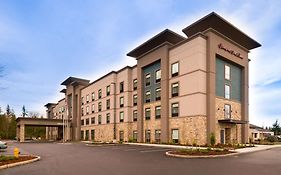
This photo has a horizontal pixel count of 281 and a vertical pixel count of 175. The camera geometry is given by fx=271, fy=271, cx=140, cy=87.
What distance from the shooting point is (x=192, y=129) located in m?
35.4

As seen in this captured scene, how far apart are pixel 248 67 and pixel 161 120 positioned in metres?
16.8

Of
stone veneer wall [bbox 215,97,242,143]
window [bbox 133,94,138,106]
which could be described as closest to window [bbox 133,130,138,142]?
window [bbox 133,94,138,106]

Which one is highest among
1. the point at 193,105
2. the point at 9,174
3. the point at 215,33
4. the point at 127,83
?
the point at 215,33

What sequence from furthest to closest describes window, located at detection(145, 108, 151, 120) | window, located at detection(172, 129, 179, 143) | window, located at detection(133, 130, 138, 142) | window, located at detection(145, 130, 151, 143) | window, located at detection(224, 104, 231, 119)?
window, located at detection(133, 130, 138, 142), window, located at detection(145, 108, 151, 120), window, located at detection(145, 130, 151, 143), window, located at detection(224, 104, 231, 119), window, located at detection(172, 129, 179, 143)

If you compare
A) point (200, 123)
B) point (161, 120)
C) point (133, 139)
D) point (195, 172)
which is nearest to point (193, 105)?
point (200, 123)

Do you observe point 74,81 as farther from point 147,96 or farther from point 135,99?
point 147,96

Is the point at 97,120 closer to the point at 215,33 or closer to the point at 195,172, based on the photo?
the point at 215,33

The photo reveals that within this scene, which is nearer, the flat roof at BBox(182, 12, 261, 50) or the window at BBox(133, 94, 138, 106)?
the flat roof at BBox(182, 12, 261, 50)

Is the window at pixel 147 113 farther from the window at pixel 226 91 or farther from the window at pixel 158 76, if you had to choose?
the window at pixel 226 91

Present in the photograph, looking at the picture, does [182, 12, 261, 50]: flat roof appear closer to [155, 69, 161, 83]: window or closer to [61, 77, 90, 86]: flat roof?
[155, 69, 161, 83]: window

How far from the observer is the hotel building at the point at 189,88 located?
35.3m

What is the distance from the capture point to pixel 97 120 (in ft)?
207

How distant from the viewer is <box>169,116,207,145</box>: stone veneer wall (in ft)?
113

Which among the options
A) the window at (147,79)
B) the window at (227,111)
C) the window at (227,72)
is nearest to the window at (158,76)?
the window at (147,79)
